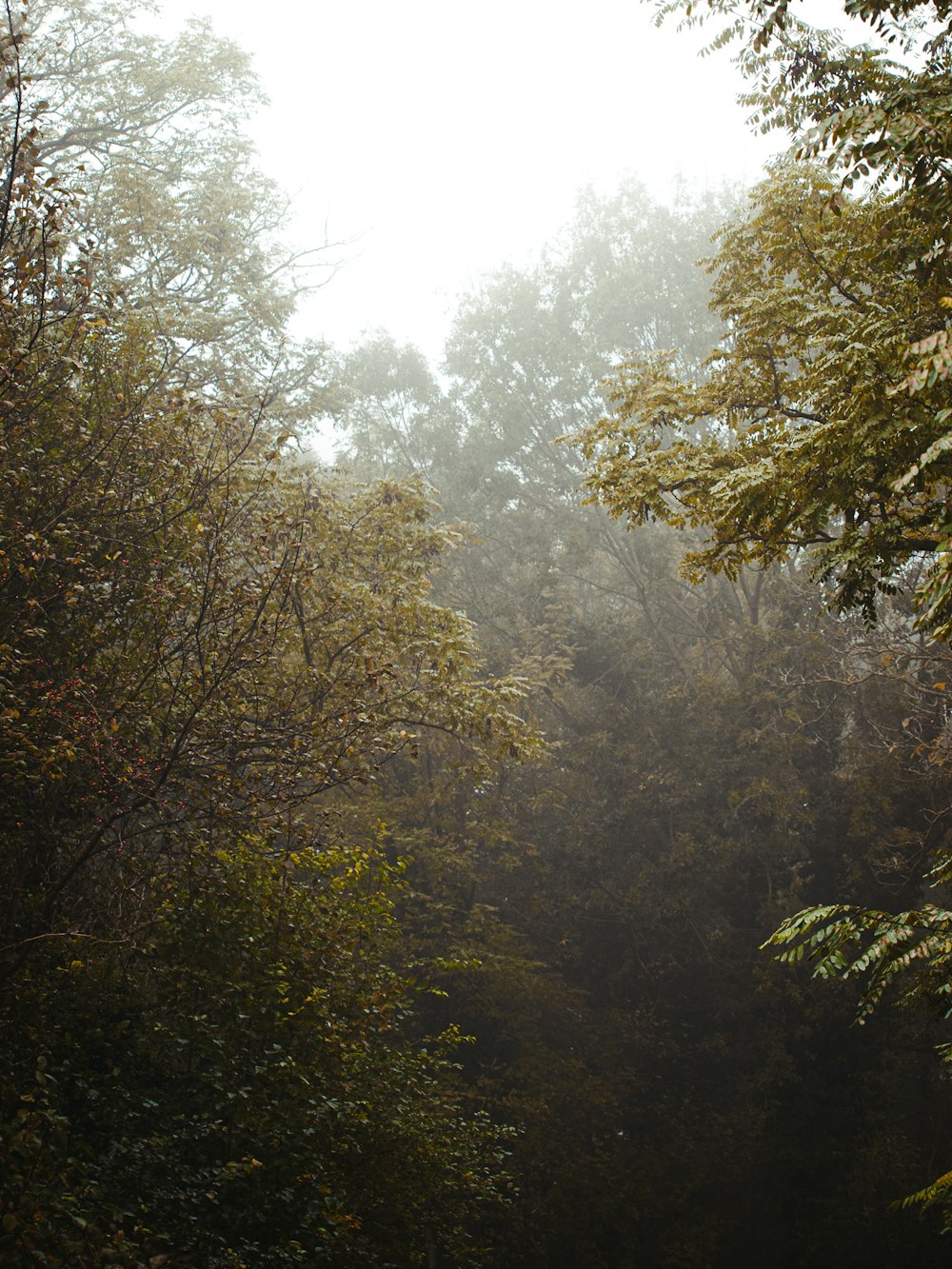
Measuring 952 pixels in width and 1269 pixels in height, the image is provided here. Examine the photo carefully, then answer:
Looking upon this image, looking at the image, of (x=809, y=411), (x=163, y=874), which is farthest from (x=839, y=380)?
(x=163, y=874)

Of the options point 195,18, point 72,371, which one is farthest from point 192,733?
point 195,18

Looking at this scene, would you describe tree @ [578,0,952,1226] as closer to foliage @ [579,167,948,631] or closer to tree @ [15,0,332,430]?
foliage @ [579,167,948,631]

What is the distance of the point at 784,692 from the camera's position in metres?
14.9

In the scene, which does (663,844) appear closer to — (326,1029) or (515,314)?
(326,1029)

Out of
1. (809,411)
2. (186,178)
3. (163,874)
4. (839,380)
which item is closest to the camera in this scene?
(839,380)

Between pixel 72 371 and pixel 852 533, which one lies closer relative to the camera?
pixel 852 533

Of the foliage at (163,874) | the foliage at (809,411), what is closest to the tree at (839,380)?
the foliage at (809,411)

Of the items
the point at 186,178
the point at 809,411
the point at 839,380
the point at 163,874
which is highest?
the point at 186,178

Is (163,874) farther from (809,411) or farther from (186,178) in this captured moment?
(186,178)

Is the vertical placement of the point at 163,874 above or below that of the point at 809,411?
below

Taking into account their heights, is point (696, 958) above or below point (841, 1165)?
above

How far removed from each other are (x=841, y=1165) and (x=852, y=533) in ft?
35.4

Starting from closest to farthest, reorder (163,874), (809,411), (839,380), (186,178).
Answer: (839,380) < (163,874) < (809,411) < (186,178)

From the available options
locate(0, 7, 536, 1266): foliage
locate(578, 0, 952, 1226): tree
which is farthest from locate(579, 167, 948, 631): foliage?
locate(0, 7, 536, 1266): foliage
